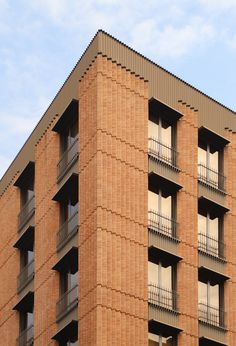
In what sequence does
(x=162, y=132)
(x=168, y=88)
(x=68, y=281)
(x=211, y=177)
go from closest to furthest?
(x=68, y=281) → (x=162, y=132) → (x=168, y=88) → (x=211, y=177)

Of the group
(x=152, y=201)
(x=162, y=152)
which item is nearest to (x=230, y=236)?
(x=152, y=201)

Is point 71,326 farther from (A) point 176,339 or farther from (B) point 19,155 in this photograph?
(B) point 19,155

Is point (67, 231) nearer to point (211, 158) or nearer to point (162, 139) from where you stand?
point (162, 139)

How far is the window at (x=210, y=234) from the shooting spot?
49.5m

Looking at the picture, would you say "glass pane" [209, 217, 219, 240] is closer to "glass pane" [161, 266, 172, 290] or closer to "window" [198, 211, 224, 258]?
"window" [198, 211, 224, 258]

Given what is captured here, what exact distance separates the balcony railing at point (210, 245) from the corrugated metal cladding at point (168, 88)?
594 cm

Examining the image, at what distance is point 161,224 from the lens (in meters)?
47.8

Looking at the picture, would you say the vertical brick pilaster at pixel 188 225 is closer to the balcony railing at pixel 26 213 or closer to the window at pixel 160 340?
the window at pixel 160 340

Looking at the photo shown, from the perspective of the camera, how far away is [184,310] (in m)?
46.7

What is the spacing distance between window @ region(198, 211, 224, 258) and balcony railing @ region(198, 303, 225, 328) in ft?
9.12

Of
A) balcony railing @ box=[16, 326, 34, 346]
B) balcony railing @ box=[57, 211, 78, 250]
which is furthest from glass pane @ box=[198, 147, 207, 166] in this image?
balcony railing @ box=[16, 326, 34, 346]

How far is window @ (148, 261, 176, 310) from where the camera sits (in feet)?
151

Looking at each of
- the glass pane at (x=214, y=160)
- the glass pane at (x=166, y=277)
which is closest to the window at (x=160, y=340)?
the glass pane at (x=166, y=277)

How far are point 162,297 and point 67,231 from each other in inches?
239
